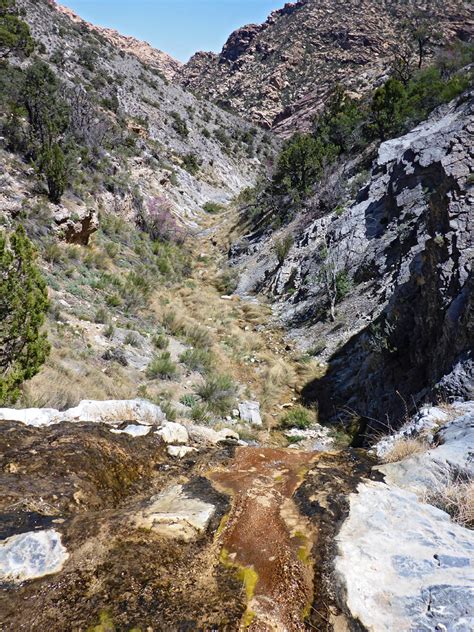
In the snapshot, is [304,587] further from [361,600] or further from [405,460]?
[405,460]

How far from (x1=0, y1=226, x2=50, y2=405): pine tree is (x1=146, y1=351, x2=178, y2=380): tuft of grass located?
330 cm

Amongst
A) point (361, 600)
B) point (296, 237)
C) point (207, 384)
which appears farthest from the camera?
point (296, 237)

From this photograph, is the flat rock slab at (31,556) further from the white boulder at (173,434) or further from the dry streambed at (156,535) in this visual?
the white boulder at (173,434)

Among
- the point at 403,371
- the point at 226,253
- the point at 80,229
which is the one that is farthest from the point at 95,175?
the point at 403,371

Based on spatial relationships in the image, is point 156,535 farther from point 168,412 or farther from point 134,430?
point 168,412

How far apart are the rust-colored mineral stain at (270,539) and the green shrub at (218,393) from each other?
4281mm

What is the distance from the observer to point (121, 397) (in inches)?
279

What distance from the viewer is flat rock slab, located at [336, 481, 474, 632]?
181 cm

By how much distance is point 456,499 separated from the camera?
115 inches

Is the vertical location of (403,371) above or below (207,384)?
above

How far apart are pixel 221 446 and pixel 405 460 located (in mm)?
2279

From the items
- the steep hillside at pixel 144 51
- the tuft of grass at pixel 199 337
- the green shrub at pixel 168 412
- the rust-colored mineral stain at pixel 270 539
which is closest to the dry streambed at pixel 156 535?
the rust-colored mineral stain at pixel 270 539

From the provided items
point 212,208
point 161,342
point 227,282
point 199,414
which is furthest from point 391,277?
point 212,208

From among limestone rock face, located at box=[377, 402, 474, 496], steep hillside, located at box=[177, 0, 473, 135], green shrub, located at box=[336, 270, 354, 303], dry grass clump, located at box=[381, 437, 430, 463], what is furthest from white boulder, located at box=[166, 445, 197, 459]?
steep hillside, located at box=[177, 0, 473, 135]
